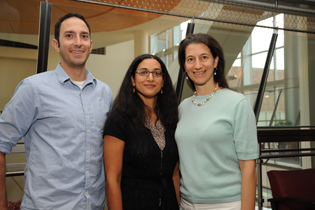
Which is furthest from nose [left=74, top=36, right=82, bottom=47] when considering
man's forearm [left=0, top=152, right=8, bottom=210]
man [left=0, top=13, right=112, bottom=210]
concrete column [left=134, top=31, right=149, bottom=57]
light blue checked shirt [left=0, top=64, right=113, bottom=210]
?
concrete column [left=134, top=31, right=149, bottom=57]

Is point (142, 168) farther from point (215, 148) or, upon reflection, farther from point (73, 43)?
point (73, 43)

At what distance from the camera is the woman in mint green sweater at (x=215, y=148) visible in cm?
165

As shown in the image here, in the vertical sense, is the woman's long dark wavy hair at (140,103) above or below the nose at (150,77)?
below

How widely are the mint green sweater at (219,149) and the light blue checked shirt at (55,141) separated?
570 millimetres

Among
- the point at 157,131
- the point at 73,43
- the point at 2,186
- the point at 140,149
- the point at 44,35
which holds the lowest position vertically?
the point at 2,186

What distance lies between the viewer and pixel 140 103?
1959 millimetres

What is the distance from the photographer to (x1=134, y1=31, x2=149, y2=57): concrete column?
443 centimetres

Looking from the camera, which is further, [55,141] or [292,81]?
[292,81]

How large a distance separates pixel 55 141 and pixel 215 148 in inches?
36.5

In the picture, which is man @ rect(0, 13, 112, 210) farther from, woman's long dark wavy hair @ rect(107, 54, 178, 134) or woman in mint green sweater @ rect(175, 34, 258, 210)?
woman in mint green sweater @ rect(175, 34, 258, 210)

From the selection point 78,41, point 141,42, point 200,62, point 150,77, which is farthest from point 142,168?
point 141,42

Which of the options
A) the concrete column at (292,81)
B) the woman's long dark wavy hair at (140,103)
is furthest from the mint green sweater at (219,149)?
the concrete column at (292,81)

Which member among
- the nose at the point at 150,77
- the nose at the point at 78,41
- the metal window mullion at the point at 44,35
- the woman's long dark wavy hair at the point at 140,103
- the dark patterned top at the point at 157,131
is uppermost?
the metal window mullion at the point at 44,35

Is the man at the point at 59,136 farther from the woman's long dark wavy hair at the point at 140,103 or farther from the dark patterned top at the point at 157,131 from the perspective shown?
the dark patterned top at the point at 157,131
